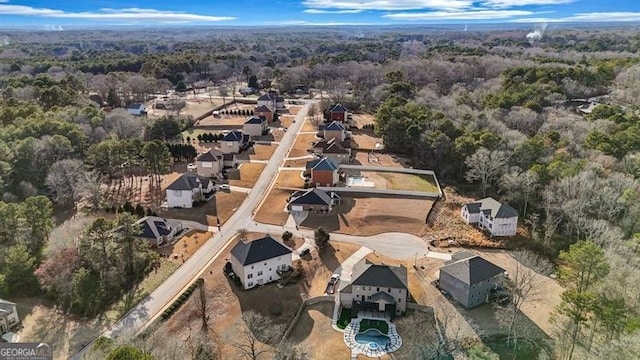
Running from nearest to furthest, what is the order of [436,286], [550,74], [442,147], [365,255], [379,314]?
[379,314] → [436,286] → [365,255] → [442,147] → [550,74]

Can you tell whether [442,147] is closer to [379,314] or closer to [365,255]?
[365,255]

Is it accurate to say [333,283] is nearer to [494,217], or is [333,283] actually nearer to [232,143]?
[494,217]

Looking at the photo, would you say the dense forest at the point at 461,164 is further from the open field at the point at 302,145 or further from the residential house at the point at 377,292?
the open field at the point at 302,145

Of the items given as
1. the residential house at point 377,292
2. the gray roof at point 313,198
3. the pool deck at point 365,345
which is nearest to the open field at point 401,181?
the gray roof at point 313,198

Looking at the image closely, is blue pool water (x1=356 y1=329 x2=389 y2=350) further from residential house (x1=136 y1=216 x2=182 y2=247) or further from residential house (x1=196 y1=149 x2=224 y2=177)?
residential house (x1=196 y1=149 x2=224 y2=177)

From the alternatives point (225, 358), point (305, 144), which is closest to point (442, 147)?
point (305, 144)

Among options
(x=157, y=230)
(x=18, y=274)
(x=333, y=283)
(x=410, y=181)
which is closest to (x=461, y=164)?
(x=410, y=181)

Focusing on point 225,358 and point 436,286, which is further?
point 436,286
